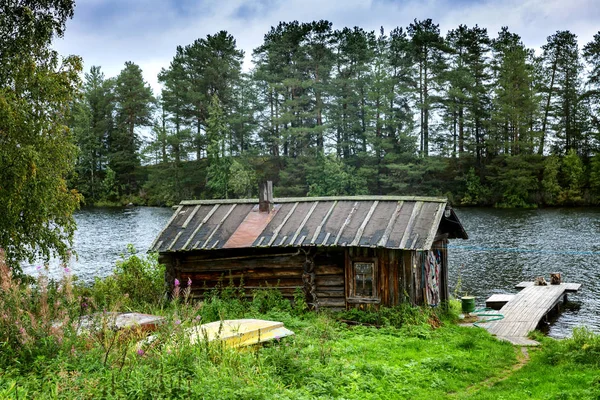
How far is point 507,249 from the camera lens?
91.3ft

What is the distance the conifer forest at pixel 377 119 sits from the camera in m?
53.9

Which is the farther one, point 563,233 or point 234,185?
point 234,185

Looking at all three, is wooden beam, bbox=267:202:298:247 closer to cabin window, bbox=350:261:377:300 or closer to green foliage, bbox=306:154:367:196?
cabin window, bbox=350:261:377:300

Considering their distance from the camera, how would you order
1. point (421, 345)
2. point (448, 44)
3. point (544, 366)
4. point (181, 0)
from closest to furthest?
point (544, 366), point (421, 345), point (181, 0), point (448, 44)

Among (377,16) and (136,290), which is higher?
(377,16)

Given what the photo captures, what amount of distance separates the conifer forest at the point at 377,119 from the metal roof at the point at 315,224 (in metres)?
37.1

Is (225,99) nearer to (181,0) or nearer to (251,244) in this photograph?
(181,0)

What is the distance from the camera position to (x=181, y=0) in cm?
4041

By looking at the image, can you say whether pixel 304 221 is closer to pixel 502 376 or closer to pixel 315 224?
pixel 315 224

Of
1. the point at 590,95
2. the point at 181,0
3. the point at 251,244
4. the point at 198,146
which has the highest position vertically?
the point at 181,0

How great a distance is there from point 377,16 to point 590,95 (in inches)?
990

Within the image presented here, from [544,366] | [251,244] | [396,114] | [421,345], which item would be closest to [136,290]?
[251,244]

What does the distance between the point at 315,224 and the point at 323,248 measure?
0.77 metres

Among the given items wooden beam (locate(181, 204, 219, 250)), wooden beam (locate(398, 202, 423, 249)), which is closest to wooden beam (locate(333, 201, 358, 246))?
wooden beam (locate(398, 202, 423, 249))
